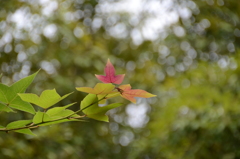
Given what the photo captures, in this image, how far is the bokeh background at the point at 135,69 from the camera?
6.19 ft

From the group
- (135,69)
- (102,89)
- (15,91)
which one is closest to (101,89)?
(102,89)

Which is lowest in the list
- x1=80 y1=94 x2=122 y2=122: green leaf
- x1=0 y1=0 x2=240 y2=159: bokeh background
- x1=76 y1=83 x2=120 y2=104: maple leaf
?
x1=0 y1=0 x2=240 y2=159: bokeh background

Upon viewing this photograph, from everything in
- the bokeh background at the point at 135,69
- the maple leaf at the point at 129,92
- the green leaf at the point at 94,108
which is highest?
the maple leaf at the point at 129,92

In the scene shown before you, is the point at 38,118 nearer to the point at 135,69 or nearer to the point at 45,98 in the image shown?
the point at 45,98

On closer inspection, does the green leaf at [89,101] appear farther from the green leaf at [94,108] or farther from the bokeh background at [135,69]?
the bokeh background at [135,69]

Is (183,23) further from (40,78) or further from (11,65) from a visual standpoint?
(11,65)

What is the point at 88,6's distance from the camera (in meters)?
3.01

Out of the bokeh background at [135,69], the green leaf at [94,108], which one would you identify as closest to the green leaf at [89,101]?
the green leaf at [94,108]

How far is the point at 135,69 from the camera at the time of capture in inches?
118

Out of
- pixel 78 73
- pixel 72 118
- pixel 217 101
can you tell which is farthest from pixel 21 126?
pixel 78 73

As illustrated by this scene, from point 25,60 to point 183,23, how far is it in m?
1.72

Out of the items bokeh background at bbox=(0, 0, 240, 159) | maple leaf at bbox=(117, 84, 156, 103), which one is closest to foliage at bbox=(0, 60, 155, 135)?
maple leaf at bbox=(117, 84, 156, 103)

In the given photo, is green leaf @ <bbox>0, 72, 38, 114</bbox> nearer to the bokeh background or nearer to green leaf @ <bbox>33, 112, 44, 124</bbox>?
green leaf @ <bbox>33, 112, 44, 124</bbox>

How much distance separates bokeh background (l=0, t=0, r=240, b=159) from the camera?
1888 mm
